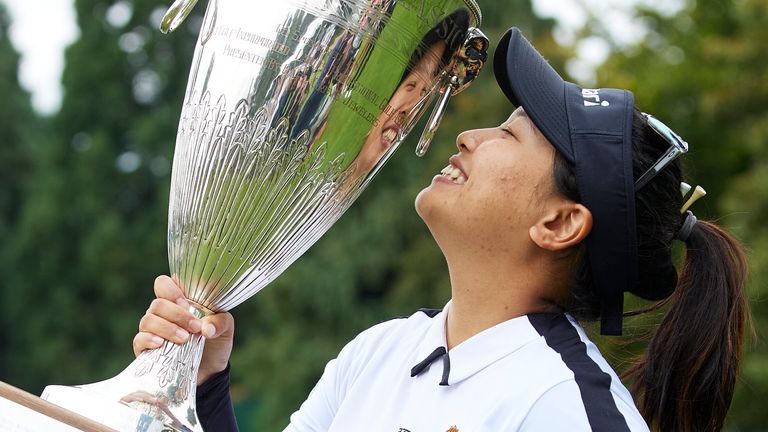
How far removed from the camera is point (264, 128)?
1.76m

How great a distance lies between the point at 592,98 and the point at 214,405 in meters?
0.92

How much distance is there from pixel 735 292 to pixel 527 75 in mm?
553

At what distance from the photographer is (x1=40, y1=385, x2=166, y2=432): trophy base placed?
161 centimetres

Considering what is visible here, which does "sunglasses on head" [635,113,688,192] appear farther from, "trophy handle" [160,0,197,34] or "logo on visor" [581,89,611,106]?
"trophy handle" [160,0,197,34]

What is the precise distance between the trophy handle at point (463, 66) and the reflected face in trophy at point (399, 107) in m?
0.06

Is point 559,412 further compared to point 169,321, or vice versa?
point 169,321

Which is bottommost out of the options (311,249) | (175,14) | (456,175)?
(456,175)

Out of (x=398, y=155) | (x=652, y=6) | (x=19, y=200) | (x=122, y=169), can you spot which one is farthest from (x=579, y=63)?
(x=19, y=200)

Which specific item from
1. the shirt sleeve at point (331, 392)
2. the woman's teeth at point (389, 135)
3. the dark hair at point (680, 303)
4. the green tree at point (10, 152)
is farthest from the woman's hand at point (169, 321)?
the green tree at point (10, 152)

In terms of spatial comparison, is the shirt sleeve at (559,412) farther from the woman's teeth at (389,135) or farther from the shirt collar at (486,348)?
the woman's teeth at (389,135)

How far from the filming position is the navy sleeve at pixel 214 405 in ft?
6.61

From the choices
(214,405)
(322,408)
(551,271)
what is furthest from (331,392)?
(551,271)

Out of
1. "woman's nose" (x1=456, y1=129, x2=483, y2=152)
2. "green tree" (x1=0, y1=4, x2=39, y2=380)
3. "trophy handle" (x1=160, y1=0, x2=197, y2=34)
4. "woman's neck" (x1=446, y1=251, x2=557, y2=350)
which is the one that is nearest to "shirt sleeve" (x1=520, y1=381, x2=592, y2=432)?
"woman's neck" (x1=446, y1=251, x2=557, y2=350)

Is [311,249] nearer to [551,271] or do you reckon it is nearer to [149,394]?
[551,271]
